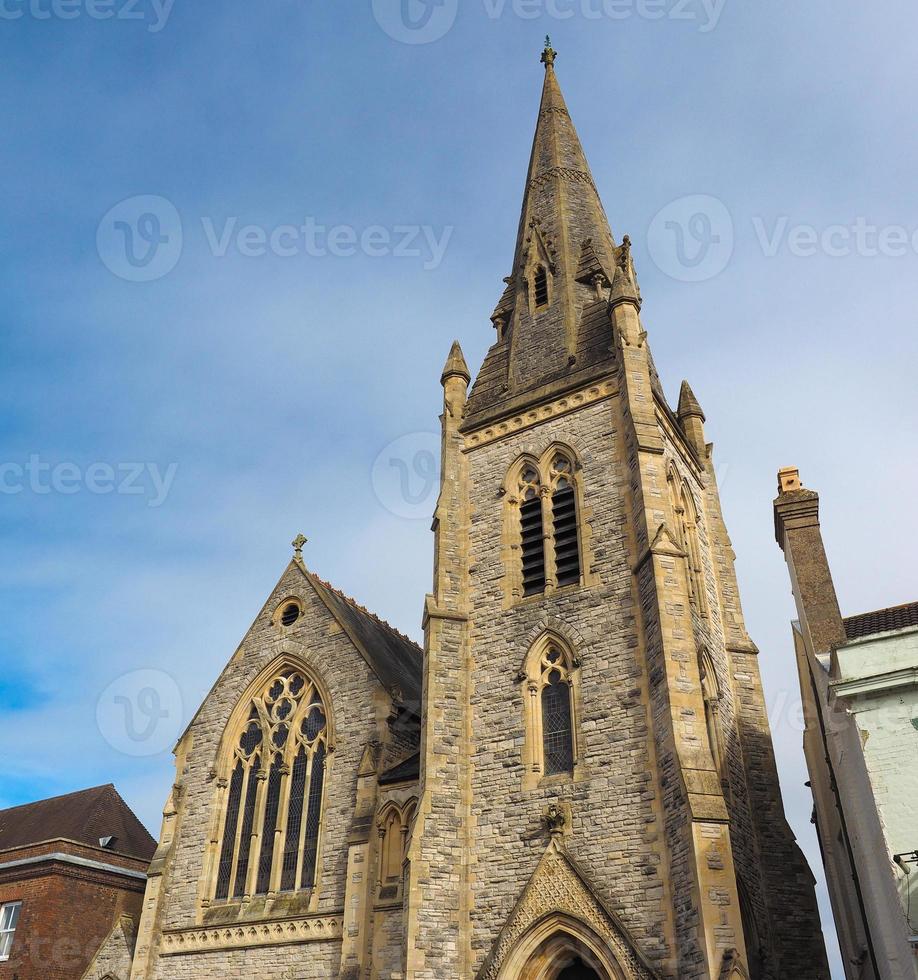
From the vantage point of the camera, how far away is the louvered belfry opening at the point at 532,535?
69.5 feet

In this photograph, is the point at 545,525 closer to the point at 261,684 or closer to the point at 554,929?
the point at 554,929

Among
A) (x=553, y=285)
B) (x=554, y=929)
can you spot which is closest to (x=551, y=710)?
(x=554, y=929)

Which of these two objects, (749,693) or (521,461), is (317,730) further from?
(749,693)

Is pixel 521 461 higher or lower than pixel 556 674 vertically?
higher

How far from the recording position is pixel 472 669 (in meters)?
20.7

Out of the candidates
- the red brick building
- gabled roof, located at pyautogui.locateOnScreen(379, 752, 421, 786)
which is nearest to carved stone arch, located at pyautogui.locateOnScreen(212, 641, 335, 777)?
gabled roof, located at pyautogui.locateOnScreen(379, 752, 421, 786)

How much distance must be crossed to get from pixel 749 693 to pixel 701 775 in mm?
6244

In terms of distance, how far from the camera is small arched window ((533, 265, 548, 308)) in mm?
27062

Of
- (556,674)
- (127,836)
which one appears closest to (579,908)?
(556,674)

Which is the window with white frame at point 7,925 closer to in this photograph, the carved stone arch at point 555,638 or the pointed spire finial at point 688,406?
the carved stone arch at point 555,638

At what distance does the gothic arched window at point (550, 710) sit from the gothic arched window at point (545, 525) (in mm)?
1637

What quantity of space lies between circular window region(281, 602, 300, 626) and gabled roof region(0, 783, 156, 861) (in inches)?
340

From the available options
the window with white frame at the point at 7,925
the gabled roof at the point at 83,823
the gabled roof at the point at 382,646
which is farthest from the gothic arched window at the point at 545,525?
the window with white frame at the point at 7,925

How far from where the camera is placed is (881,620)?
17.1 meters
